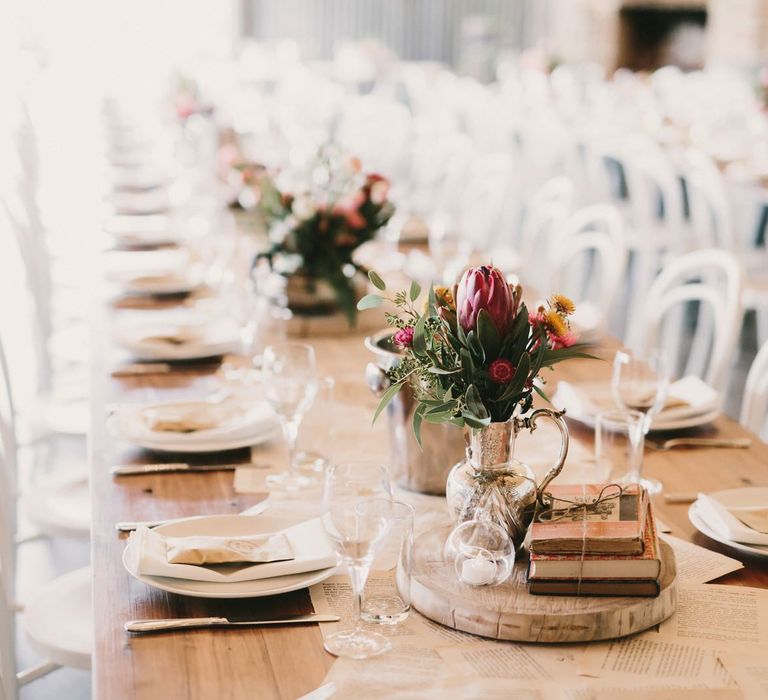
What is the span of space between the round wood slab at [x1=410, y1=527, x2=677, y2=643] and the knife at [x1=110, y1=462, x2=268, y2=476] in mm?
560

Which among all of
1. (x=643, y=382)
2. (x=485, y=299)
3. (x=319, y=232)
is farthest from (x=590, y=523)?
(x=319, y=232)

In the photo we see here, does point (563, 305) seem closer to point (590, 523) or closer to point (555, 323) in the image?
point (555, 323)

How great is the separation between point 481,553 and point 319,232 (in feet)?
4.95

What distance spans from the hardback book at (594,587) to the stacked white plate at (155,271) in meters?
1.87

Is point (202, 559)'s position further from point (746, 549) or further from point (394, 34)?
point (394, 34)

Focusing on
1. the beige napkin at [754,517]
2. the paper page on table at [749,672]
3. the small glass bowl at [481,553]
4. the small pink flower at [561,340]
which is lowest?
the paper page on table at [749,672]

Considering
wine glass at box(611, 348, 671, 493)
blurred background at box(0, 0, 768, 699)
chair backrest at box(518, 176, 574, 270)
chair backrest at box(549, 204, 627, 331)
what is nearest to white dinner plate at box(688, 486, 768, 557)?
wine glass at box(611, 348, 671, 493)

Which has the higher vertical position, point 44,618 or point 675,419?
point 675,419

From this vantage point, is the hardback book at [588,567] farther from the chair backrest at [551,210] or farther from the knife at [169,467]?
the chair backrest at [551,210]

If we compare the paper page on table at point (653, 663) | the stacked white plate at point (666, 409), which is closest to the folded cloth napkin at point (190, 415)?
the stacked white plate at point (666, 409)

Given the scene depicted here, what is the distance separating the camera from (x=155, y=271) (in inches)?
126

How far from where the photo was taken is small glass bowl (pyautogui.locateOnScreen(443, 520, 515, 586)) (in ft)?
4.35

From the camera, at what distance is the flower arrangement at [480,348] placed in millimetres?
1338

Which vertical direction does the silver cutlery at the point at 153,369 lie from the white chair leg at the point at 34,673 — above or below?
above
